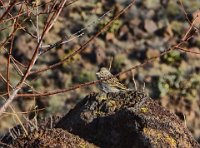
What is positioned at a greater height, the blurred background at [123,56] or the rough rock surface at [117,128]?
the blurred background at [123,56]

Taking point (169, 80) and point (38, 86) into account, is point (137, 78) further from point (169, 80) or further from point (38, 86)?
point (38, 86)

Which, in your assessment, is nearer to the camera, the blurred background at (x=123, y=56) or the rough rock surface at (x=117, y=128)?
the rough rock surface at (x=117, y=128)

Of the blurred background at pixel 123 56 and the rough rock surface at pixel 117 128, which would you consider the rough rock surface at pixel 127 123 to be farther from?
the blurred background at pixel 123 56

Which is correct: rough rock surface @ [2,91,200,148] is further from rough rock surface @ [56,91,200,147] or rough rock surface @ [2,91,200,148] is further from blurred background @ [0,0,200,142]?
blurred background @ [0,0,200,142]

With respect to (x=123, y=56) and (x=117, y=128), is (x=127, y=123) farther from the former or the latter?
(x=123, y=56)

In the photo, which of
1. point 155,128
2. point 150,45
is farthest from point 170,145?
point 150,45

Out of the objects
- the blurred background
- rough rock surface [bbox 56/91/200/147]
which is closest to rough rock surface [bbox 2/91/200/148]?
rough rock surface [bbox 56/91/200/147]

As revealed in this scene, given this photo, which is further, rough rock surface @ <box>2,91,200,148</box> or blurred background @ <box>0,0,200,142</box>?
blurred background @ <box>0,0,200,142</box>

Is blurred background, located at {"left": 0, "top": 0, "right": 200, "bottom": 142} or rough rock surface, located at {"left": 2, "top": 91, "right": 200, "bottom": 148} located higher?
blurred background, located at {"left": 0, "top": 0, "right": 200, "bottom": 142}

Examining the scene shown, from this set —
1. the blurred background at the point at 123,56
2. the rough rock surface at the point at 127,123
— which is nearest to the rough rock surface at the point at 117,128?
the rough rock surface at the point at 127,123

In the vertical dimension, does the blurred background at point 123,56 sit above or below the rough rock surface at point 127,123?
above
